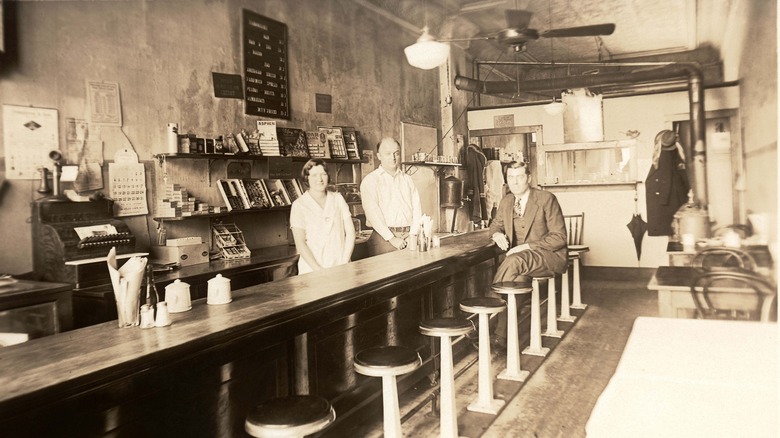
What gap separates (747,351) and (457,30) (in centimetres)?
617

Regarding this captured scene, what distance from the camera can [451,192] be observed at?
7.81 metres

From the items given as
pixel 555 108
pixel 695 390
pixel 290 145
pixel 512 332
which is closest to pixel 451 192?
pixel 555 108

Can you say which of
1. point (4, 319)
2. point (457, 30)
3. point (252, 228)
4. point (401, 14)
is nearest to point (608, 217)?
point (457, 30)

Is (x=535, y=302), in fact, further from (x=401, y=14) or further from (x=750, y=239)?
(x=401, y=14)

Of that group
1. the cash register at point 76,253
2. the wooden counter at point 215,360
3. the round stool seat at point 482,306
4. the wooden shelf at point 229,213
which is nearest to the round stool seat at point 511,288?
the round stool seat at point 482,306

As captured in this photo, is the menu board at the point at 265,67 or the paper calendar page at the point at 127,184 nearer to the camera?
the paper calendar page at the point at 127,184

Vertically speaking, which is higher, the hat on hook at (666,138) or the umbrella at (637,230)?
the hat on hook at (666,138)

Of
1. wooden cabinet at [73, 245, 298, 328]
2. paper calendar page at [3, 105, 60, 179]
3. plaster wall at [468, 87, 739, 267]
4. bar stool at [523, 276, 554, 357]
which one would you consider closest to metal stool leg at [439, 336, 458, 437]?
bar stool at [523, 276, 554, 357]

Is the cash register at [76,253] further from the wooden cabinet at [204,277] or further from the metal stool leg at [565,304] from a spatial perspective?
the metal stool leg at [565,304]

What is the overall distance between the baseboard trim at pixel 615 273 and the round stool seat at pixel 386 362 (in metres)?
5.94

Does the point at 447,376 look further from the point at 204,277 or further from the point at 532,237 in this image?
the point at 532,237

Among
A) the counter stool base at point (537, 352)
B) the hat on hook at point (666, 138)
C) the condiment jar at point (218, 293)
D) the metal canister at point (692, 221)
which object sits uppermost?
the hat on hook at point (666, 138)

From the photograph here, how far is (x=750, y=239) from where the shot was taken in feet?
4.56

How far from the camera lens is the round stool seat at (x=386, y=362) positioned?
217 cm
